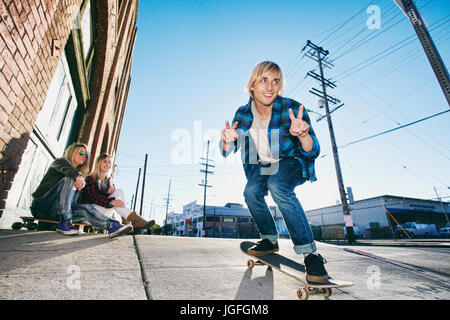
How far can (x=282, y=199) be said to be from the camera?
66.6 inches

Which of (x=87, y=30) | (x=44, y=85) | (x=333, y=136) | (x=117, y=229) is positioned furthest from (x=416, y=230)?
(x=87, y=30)

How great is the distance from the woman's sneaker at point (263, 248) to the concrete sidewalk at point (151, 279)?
0.15 metres

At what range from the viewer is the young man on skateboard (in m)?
1.67

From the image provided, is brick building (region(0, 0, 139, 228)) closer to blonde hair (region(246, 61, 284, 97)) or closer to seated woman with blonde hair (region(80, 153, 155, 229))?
seated woman with blonde hair (region(80, 153, 155, 229))

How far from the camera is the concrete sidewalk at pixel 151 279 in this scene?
1.07m

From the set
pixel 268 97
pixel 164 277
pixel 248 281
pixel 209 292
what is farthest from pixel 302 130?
pixel 164 277

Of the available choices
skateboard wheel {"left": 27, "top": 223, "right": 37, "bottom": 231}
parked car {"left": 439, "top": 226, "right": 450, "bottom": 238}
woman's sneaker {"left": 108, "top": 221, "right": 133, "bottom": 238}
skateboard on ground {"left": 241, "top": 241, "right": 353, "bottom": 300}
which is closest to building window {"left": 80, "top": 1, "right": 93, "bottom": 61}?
skateboard wheel {"left": 27, "top": 223, "right": 37, "bottom": 231}

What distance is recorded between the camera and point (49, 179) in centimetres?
281

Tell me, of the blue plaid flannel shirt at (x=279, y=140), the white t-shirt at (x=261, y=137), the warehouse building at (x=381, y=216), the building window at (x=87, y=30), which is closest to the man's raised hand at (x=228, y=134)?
the blue plaid flannel shirt at (x=279, y=140)

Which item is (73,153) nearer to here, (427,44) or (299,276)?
(299,276)

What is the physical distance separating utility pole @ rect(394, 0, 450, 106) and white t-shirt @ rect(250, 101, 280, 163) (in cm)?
406

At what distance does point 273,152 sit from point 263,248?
97 centimetres

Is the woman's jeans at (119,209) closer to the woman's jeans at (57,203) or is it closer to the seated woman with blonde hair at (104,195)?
the seated woman with blonde hair at (104,195)
